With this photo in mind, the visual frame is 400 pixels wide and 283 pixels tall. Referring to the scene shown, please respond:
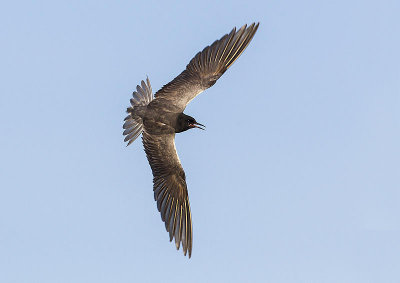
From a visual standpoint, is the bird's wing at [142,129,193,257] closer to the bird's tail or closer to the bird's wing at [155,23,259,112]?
the bird's tail

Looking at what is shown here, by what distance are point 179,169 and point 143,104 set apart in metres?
2.14

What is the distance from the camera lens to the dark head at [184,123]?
20172 millimetres

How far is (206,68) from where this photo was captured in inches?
827

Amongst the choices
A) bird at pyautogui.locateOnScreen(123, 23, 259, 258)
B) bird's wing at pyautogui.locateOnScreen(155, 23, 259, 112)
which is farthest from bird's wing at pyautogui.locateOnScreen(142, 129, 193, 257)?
bird's wing at pyautogui.locateOnScreen(155, 23, 259, 112)

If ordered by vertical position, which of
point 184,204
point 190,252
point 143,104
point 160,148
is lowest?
point 190,252

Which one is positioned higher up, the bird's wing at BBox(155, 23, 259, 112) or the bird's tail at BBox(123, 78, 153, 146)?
the bird's wing at BBox(155, 23, 259, 112)

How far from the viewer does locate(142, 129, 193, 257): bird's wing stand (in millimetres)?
20219

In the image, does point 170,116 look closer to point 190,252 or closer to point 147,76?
point 147,76

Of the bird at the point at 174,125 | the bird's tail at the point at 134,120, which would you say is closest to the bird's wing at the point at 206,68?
the bird at the point at 174,125

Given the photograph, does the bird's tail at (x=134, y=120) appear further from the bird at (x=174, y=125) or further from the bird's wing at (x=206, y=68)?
the bird's wing at (x=206, y=68)

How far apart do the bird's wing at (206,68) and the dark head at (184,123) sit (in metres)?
0.27

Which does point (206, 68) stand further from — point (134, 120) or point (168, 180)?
point (168, 180)

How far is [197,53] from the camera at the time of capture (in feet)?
68.3

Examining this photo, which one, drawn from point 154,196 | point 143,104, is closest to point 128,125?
point 143,104
